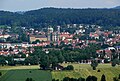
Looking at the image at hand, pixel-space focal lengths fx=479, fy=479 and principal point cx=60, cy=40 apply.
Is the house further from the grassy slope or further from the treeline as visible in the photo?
the grassy slope

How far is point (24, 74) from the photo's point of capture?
24.4m

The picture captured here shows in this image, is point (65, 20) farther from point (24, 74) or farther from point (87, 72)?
point (24, 74)

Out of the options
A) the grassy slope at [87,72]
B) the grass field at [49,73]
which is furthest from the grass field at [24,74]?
the grassy slope at [87,72]

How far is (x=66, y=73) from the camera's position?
24797mm

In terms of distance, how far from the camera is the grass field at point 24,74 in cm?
2246

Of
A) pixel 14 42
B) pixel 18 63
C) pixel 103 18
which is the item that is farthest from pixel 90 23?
pixel 18 63

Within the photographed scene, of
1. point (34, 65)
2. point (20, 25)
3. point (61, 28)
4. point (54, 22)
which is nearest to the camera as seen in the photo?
point (34, 65)

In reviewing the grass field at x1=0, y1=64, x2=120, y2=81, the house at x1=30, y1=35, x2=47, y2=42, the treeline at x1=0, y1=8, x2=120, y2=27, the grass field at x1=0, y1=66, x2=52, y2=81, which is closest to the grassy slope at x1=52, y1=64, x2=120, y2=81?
the grass field at x1=0, y1=64, x2=120, y2=81

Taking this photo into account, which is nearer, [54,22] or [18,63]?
[18,63]

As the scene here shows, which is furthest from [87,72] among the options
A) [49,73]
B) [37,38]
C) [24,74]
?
[37,38]

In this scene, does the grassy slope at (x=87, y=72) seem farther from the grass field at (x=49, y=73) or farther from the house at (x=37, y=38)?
the house at (x=37, y=38)

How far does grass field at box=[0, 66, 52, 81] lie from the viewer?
22461 mm

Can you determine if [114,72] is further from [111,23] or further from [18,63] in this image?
[111,23]

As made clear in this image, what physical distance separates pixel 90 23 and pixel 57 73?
153ft
